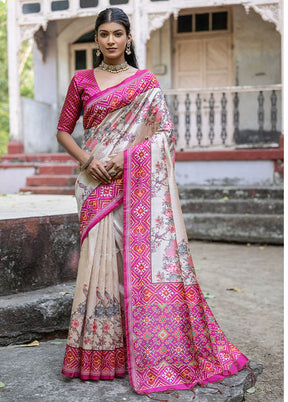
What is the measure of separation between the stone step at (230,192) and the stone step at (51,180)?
1.98 metres

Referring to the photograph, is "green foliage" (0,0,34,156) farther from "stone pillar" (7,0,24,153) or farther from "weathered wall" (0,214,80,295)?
"weathered wall" (0,214,80,295)

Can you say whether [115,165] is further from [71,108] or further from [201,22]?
[201,22]

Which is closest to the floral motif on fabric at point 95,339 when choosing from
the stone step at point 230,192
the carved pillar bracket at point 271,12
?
the stone step at point 230,192

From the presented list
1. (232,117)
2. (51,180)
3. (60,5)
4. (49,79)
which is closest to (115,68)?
(51,180)

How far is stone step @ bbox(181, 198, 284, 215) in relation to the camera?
6.62 meters

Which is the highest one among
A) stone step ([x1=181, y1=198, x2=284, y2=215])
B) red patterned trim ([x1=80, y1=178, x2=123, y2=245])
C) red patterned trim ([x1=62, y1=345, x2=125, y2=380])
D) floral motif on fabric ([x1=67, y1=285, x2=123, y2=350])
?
red patterned trim ([x1=80, y1=178, x2=123, y2=245])

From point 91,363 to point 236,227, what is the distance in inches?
192

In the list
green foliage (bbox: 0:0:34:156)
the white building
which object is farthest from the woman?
green foliage (bbox: 0:0:34:156)

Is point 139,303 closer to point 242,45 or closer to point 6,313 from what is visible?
point 6,313

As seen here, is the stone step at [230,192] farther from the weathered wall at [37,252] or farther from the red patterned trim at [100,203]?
the red patterned trim at [100,203]

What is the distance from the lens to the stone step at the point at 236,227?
21.1 ft

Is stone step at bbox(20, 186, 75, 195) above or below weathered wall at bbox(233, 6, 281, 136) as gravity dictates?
below

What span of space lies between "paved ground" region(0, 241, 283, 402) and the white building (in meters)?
3.30

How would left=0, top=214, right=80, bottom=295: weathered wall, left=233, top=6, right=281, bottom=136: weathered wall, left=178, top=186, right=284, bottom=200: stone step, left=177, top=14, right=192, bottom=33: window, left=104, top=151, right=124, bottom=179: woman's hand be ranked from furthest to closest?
1. left=177, top=14, right=192, bottom=33: window
2. left=233, top=6, right=281, bottom=136: weathered wall
3. left=178, top=186, right=284, bottom=200: stone step
4. left=0, top=214, right=80, bottom=295: weathered wall
5. left=104, top=151, right=124, bottom=179: woman's hand
